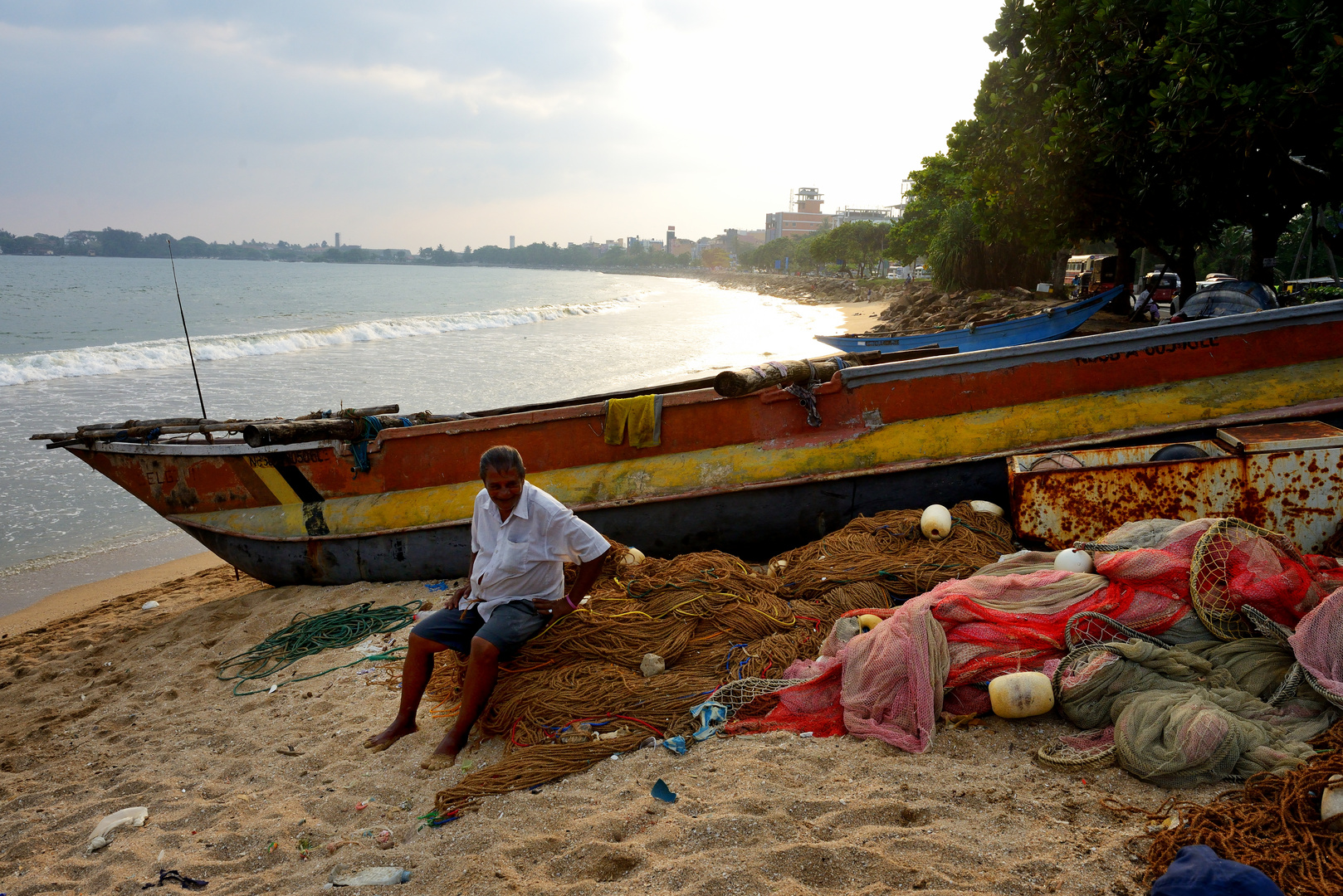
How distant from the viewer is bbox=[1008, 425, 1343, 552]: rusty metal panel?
4.09 metres

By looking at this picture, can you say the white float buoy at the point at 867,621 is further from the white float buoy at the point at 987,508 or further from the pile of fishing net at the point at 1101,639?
the white float buoy at the point at 987,508

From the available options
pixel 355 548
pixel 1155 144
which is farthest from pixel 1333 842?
pixel 1155 144

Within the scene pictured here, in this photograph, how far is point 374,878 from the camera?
2.67 m

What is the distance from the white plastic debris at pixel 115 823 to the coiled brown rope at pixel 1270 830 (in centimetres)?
382

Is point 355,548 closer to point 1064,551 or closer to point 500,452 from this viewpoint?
point 500,452

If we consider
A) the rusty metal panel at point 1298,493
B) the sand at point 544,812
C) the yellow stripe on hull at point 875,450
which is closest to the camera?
the sand at point 544,812

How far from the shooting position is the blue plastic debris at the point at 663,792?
289 cm

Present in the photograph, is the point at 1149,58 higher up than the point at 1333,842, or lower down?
higher up

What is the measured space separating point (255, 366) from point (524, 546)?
22.6 metres

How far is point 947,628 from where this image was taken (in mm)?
3326

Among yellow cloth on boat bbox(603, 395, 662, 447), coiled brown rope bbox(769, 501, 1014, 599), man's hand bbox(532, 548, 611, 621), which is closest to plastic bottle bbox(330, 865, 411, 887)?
man's hand bbox(532, 548, 611, 621)

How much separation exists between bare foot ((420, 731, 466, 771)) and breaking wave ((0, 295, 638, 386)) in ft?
71.5

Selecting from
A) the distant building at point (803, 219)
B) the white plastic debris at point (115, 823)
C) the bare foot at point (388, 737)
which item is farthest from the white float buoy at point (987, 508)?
the distant building at point (803, 219)

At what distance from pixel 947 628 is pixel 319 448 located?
16.1 feet
